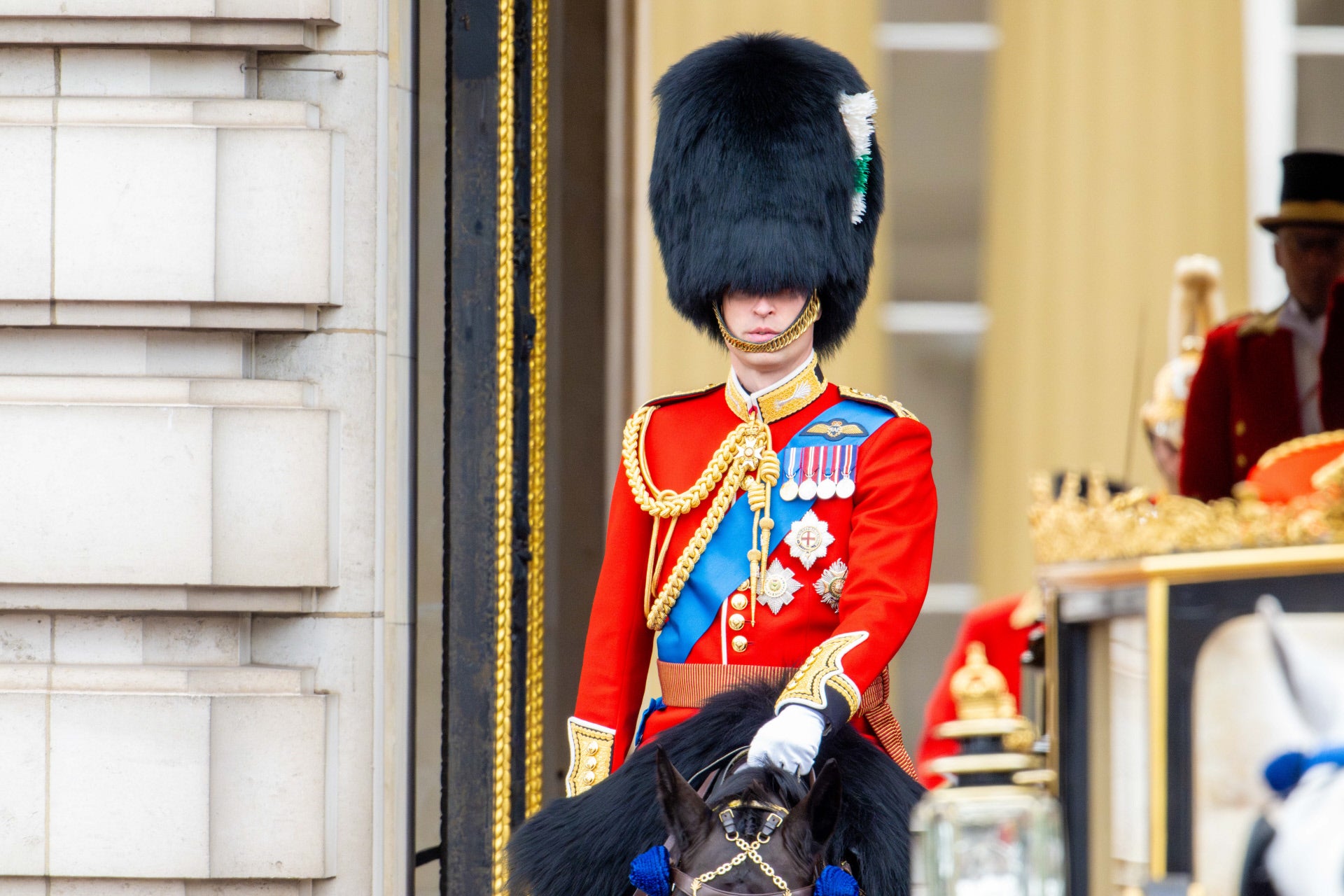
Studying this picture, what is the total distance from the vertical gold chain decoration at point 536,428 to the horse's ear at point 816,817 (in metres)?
1.59

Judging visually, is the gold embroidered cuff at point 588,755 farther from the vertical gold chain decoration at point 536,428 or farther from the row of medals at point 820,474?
the vertical gold chain decoration at point 536,428

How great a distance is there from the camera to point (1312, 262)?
374 cm

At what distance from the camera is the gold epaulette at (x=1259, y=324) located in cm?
387

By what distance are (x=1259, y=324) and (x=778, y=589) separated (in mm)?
1668

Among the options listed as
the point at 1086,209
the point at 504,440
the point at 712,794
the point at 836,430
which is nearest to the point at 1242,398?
the point at 836,430

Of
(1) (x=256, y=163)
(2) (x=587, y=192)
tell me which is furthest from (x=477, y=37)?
(2) (x=587, y=192)

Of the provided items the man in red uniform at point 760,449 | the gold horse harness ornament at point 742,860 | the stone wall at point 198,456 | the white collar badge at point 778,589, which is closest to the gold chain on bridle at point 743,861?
the gold horse harness ornament at point 742,860

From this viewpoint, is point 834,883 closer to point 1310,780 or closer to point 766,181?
point 1310,780

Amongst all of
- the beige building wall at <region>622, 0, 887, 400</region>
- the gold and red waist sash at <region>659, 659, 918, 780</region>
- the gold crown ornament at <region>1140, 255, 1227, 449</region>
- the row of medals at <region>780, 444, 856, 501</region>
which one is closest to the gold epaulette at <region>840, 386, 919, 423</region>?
the row of medals at <region>780, 444, 856, 501</region>

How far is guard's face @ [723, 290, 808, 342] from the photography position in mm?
3014

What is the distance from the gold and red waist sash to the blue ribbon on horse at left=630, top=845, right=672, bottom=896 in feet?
1.43

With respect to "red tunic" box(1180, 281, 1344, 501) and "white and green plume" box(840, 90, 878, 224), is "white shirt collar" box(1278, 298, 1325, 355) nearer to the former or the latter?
"red tunic" box(1180, 281, 1344, 501)

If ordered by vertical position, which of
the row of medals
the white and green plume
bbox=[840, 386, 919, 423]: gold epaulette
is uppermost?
the white and green plume

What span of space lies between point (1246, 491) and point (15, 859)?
274 cm
